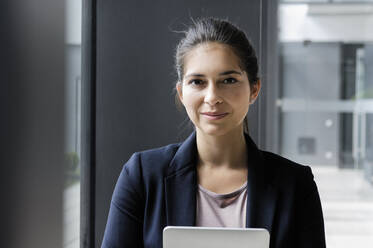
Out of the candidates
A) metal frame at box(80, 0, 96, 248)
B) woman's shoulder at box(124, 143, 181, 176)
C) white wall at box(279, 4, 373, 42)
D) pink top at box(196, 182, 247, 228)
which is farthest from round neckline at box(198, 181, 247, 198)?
white wall at box(279, 4, 373, 42)

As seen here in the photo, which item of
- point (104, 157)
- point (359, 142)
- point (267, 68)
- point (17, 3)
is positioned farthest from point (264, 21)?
point (359, 142)

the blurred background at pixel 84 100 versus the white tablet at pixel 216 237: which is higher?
the blurred background at pixel 84 100

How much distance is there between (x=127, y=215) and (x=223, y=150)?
331mm

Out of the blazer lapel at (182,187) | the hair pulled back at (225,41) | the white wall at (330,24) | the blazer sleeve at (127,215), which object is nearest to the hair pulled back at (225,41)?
the hair pulled back at (225,41)

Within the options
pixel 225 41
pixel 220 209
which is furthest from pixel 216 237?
pixel 225 41

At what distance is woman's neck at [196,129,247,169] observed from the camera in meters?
1.19

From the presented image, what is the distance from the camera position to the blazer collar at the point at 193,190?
1.11 m

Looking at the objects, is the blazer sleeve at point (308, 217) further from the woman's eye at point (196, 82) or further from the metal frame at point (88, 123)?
the metal frame at point (88, 123)

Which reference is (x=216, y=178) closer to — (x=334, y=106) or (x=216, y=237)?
(x=216, y=237)

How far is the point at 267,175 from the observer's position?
46.1 inches

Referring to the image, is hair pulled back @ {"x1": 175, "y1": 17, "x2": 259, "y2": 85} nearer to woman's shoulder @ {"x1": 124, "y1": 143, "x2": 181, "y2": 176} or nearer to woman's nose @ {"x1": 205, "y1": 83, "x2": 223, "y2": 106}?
woman's nose @ {"x1": 205, "y1": 83, "x2": 223, "y2": 106}

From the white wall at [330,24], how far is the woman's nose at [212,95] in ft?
3.98

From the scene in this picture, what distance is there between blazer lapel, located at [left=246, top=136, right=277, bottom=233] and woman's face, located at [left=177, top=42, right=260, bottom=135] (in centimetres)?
14

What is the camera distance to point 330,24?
230cm
